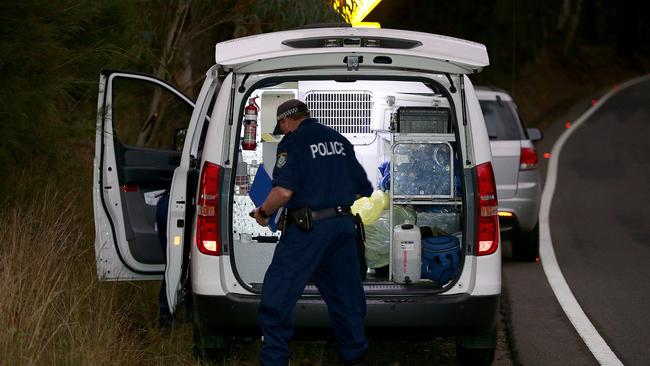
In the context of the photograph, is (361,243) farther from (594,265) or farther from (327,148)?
(594,265)

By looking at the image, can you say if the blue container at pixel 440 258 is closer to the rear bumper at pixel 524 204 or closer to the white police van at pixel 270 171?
the white police van at pixel 270 171

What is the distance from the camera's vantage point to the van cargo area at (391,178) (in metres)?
7.67

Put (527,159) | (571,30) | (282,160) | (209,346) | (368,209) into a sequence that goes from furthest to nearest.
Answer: (571,30)
(527,159)
(368,209)
(209,346)
(282,160)

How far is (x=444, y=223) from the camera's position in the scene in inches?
331

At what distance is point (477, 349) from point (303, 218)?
1.50 metres

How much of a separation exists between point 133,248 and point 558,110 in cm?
3022

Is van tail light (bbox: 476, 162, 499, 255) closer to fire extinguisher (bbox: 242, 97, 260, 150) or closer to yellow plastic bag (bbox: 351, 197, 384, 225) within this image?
yellow plastic bag (bbox: 351, 197, 384, 225)

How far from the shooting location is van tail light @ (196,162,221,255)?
699 centimetres

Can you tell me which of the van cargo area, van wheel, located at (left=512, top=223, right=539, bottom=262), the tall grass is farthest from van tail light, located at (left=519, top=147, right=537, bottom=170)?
the tall grass

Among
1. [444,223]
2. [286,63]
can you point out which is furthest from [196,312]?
[444,223]

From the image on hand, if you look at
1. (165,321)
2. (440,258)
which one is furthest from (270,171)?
(440,258)

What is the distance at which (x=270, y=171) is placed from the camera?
8.60 metres

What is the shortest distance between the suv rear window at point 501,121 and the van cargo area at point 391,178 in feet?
10.1

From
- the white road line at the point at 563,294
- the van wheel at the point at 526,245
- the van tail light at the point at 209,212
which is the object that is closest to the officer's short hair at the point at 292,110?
the van tail light at the point at 209,212
